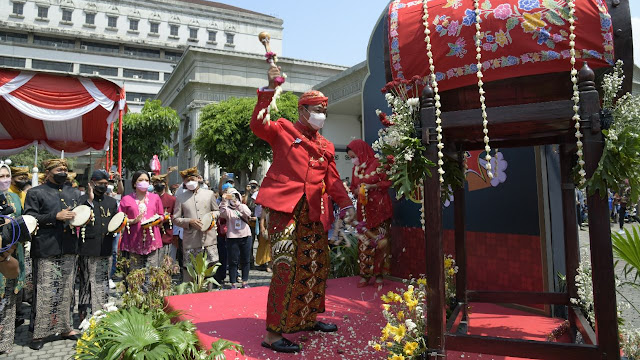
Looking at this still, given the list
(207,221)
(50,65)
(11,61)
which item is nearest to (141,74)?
(50,65)

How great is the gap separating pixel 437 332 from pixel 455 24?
1.92 meters

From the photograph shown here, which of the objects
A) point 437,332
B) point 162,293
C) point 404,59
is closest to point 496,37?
point 404,59

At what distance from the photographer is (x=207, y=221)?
611 cm

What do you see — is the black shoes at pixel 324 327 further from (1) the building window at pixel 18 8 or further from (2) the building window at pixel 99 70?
(1) the building window at pixel 18 8

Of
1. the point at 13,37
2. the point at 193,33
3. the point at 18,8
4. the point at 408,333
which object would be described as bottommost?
the point at 408,333

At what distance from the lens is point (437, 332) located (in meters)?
2.45

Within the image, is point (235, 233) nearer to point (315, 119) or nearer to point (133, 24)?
point (315, 119)

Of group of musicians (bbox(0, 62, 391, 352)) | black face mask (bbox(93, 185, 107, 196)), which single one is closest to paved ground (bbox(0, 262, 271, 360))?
group of musicians (bbox(0, 62, 391, 352))

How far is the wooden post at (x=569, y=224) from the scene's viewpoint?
3.44 metres

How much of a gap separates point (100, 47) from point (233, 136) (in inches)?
1487

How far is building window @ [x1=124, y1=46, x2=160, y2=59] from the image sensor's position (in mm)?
50281

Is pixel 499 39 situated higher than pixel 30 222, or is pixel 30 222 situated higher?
pixel 499 39

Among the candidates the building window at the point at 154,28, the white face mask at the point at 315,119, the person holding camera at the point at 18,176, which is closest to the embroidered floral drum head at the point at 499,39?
the white face mask at the point at 315,119

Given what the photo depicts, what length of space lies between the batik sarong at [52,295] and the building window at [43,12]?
5593cm
